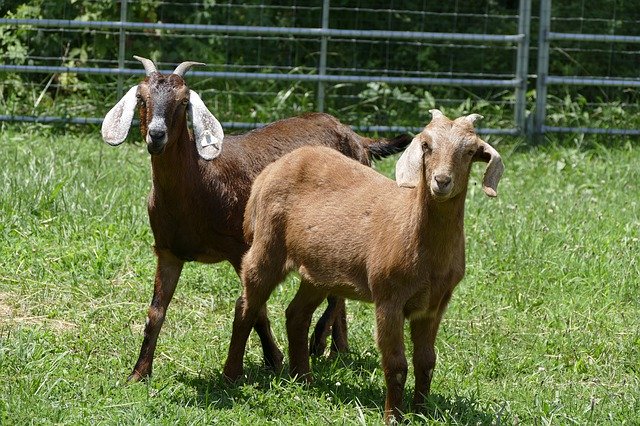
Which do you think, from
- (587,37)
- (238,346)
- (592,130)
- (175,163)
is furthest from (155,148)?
(587,37)

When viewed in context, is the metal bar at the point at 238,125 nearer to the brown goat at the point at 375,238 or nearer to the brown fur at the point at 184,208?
the brown fur at the point at 184,208

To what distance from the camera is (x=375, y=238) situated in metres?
5.27

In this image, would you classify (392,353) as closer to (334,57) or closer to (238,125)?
(238,125)

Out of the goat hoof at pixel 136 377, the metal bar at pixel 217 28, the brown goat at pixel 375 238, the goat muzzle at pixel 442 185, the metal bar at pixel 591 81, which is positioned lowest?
the goat hoof at pixel 136 377

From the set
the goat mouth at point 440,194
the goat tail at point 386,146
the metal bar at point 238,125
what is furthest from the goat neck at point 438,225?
the metal bar at point 238,125

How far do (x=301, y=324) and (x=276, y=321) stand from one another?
865mm

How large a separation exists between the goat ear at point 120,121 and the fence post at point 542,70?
6697 millimetres

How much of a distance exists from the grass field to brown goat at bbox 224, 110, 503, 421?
30cm

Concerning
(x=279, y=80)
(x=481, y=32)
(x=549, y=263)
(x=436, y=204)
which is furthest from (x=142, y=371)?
(x=481, y=32)

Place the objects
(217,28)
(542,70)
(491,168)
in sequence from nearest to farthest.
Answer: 1. (491,168)
2. (217,28)
3. (542,70)

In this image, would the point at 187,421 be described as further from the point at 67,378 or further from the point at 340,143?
the point at 340,143

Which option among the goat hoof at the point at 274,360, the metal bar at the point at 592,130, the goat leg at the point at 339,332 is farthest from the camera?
the metal bar at the point at 592,130

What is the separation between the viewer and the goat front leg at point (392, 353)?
5062 millimetres

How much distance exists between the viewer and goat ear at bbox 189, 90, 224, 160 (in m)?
5.70
